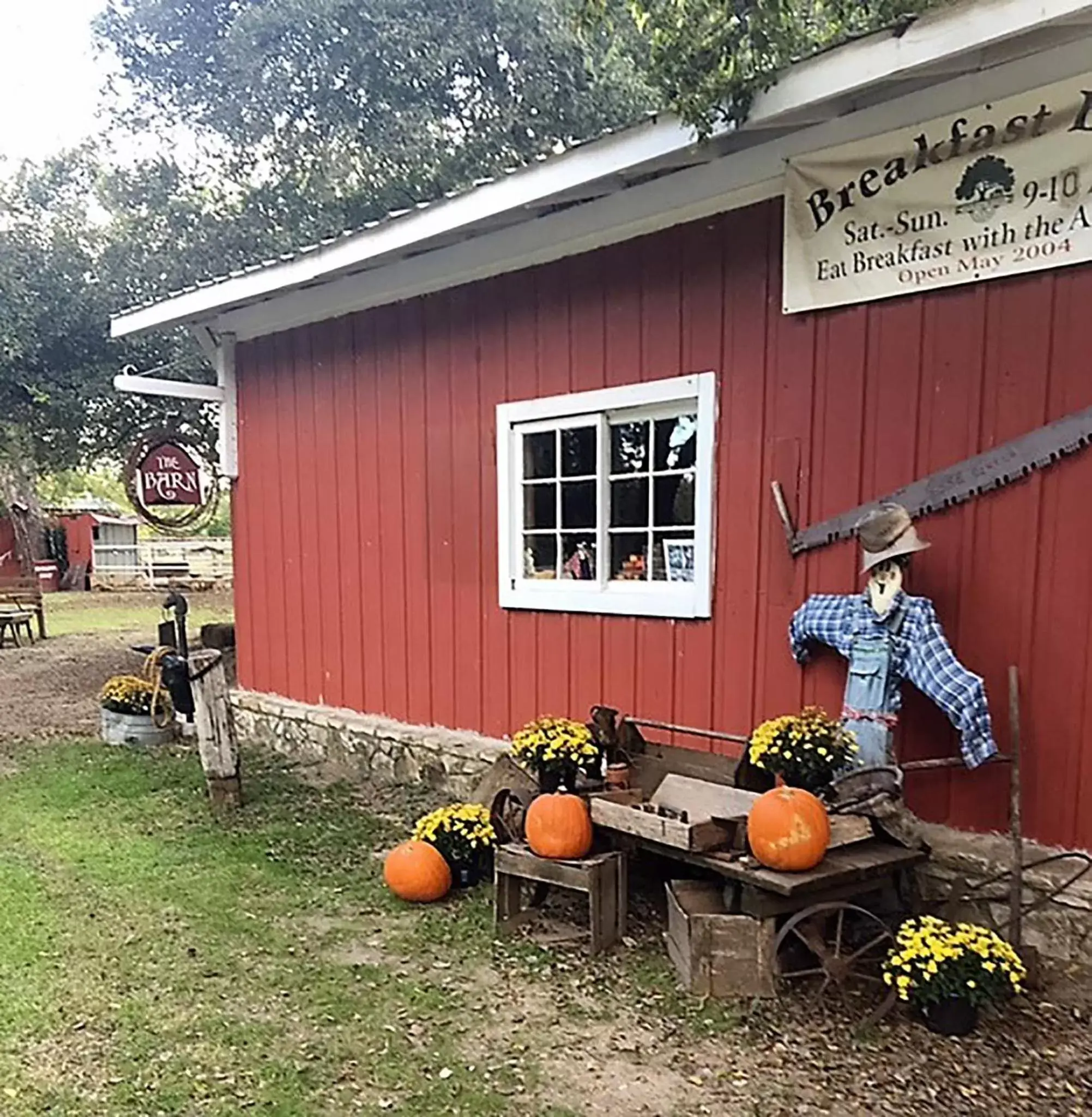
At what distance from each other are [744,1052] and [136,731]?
5066 mm

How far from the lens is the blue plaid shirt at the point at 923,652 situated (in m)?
2.93

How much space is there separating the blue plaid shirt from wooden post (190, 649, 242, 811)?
115 inches

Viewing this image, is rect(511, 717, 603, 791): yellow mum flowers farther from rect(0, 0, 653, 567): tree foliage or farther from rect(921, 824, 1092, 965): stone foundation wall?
rect(0, 0, 653, 567): tree foliage

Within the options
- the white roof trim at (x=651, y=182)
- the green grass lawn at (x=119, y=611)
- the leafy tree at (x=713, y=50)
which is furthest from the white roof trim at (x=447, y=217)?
the green grass lawn at (x=119, y=611)

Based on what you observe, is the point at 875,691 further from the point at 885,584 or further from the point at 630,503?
the point at 630,503

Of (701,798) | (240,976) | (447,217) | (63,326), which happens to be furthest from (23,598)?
(701,798)

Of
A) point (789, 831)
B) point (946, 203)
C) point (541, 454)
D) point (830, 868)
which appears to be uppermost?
point (946, 203)

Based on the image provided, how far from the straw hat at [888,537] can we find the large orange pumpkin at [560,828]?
4.26 ft

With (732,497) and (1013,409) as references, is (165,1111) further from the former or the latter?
(1013,409)

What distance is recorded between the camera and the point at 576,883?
3.07m

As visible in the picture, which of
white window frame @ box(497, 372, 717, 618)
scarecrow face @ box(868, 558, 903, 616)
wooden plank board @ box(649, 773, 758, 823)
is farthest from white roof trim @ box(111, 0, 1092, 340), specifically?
wooden plank board @ box(649, 773, 758, 823)

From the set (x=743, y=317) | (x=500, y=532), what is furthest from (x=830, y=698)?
(x=500, y=532)

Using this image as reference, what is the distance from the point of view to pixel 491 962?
9.93 ft

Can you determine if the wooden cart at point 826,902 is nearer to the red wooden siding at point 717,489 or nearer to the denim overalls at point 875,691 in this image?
the denim overalls at point 875,691
